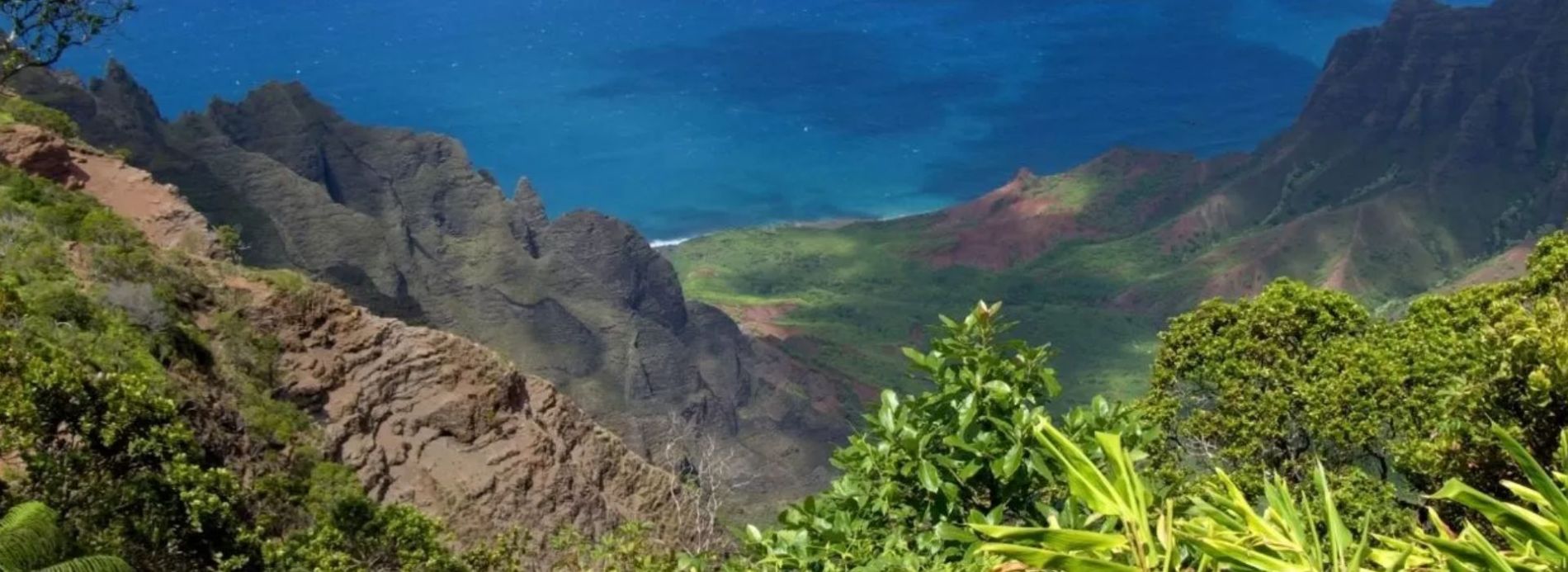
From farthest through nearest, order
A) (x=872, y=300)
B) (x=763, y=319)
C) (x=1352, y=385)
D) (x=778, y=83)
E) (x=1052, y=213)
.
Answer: (x=778, y=83), (x=1052, y=213), (x=872, y=300), (x=763, y=319), (x=1352, y=385)

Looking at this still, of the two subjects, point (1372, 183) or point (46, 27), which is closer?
point (46, 27)

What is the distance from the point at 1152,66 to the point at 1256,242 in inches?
2877

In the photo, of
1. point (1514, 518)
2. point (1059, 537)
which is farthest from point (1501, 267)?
point (1059, 537)

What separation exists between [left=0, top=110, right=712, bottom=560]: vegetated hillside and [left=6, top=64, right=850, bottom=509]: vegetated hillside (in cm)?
1174

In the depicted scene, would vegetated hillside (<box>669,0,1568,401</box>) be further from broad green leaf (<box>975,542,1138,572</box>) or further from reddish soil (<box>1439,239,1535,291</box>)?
broad green leaf (<box>975,542,1138,572</box>)

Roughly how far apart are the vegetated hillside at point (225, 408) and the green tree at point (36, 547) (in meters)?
1.93

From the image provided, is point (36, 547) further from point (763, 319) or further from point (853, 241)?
point (853, 241)

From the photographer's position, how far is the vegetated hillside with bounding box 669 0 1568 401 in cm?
9569

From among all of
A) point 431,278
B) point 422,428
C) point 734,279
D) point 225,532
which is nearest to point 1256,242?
point 734,279

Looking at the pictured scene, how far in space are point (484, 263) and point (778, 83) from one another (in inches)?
4386

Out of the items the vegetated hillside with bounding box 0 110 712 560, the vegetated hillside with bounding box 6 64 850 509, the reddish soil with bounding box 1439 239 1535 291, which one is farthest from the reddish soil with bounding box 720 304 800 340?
the vegetated hillside with bounding box 0 110 712 560

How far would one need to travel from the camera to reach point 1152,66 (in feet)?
566

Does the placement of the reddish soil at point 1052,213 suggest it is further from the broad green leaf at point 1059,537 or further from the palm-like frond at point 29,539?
the broad green leaf at point 1059,537

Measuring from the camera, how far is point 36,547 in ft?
31.9
